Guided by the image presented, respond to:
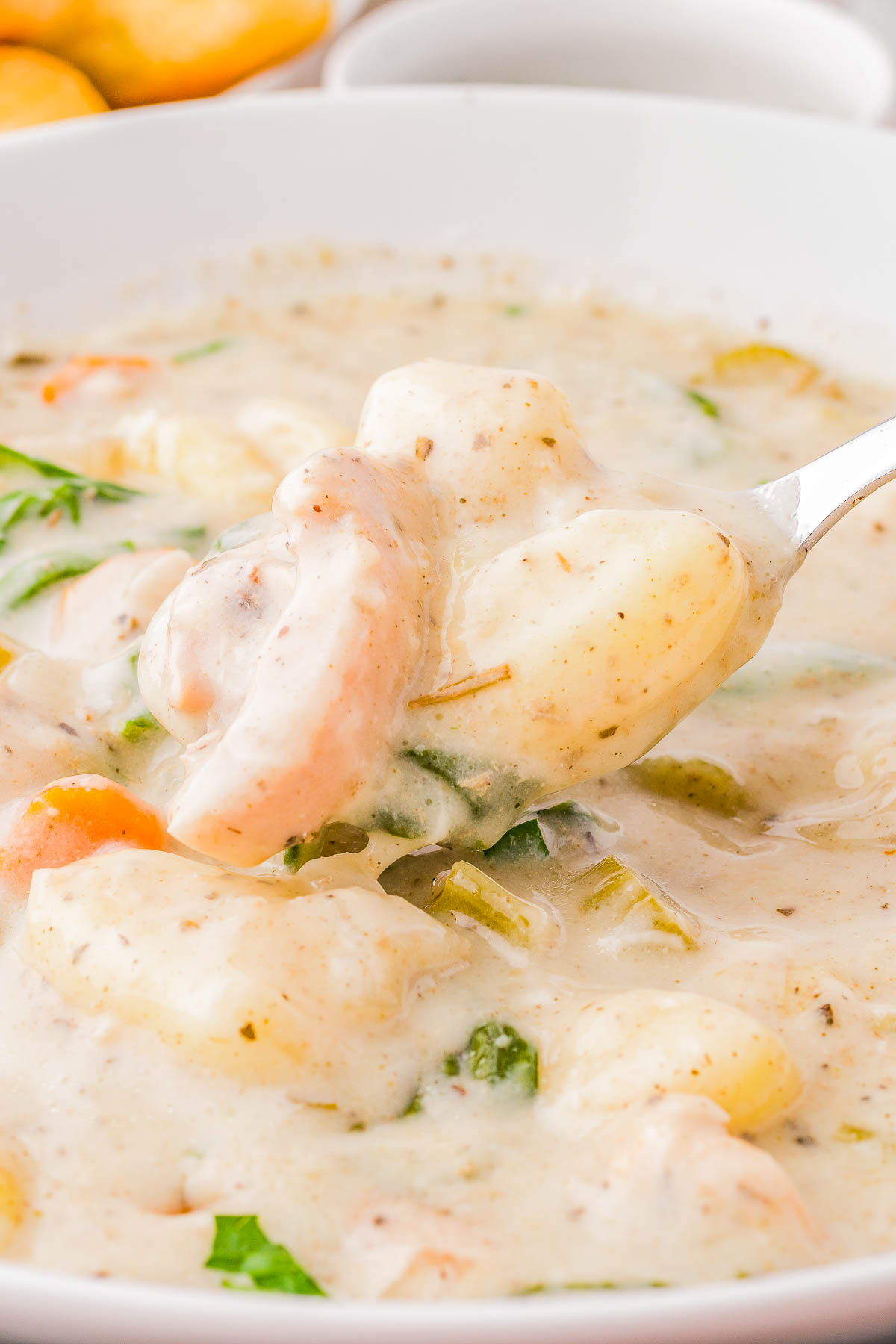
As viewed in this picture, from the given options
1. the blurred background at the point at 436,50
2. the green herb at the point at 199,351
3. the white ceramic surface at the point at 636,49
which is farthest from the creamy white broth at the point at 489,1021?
the white ceramic surface at the point at 636,49

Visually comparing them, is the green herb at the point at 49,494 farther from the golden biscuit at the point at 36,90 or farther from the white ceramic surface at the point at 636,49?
the white ceramic surface at the point at 636,49

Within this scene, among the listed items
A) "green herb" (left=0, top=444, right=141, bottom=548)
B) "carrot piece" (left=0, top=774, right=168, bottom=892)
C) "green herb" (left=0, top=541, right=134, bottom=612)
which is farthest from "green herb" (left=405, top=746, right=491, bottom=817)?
"green herb" (left=0, top=444, right=141, bottom=548)

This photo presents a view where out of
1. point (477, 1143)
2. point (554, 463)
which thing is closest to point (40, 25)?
point (554, 463)

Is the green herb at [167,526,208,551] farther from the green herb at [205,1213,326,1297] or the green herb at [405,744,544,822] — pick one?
the green herb at [205,1213,326,1297]

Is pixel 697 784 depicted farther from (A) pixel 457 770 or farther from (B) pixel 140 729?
(B) pixel 140 729

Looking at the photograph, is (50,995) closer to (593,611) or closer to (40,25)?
(593,611)

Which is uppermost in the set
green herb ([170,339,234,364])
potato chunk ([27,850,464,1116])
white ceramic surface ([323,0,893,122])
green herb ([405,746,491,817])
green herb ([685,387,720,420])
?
white ceramic surface ([323,0,893,122])

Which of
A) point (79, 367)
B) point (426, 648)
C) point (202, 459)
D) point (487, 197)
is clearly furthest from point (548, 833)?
point (487, 197)
